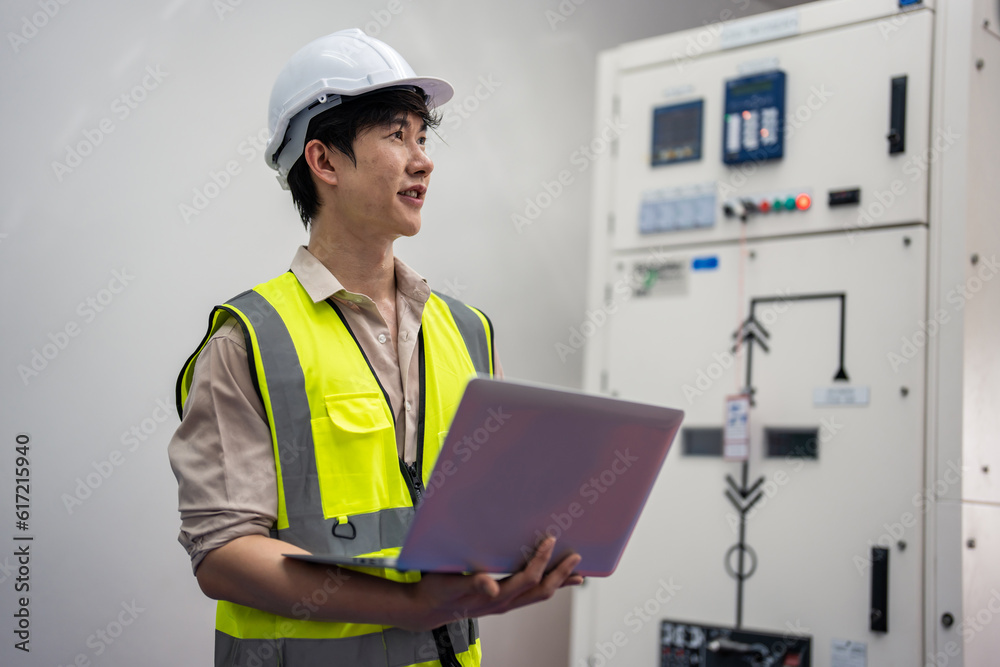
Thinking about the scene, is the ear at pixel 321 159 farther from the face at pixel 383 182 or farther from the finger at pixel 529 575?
the finger at pixel 529 575

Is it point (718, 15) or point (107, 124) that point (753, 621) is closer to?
point (107, 124)

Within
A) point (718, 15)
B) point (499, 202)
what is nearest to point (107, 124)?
point (499, 202)

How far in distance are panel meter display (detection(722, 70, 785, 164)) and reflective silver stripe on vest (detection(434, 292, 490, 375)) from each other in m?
1.59

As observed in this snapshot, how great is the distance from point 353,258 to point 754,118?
1.80 metres

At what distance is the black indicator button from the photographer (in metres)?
2.60

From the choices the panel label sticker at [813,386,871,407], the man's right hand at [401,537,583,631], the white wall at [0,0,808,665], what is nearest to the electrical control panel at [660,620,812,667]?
the panel label sticker at [813,386,871,407]

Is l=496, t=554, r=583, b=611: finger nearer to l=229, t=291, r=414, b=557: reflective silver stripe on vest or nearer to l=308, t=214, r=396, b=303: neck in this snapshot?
l=229, t=291, r=414, b=557: reflective silver stripe on vest

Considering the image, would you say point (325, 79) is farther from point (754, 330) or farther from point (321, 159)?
point (754, 330)

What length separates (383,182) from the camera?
1353 mm

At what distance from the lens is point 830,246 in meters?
2.64

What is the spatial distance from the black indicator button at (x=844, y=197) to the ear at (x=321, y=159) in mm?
1736

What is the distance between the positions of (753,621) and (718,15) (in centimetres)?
289

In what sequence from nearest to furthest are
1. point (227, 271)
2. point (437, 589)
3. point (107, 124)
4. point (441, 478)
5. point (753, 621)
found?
point (441, 478), point (437, 589), point (107, 124), point (227, 271), point (753, 621)

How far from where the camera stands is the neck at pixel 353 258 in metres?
1.39
